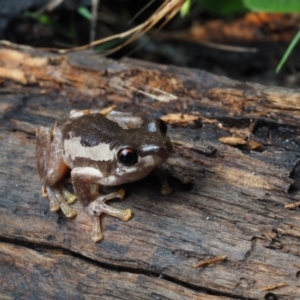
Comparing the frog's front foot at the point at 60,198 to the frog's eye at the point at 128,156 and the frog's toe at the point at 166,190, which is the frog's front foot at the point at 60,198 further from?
the frog's toe at the point at 166,190

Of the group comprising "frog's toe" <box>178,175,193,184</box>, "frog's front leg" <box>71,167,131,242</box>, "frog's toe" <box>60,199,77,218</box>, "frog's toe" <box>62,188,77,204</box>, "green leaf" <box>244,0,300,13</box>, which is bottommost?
"frog's toe" <box>60,199,77,218</box>

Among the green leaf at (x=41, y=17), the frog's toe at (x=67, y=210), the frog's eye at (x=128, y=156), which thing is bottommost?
the frog's toe at (x=67, y=210)

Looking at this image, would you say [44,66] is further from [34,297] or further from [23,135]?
[34,297]

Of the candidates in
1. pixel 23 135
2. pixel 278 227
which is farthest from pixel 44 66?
pixel 278 227

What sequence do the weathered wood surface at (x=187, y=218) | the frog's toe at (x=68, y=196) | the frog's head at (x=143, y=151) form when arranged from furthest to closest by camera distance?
the frog's toe at (x=68, y=196)
the frog's head at (x=143, y=151)
the weathered wood surface at (x=187, y=218)

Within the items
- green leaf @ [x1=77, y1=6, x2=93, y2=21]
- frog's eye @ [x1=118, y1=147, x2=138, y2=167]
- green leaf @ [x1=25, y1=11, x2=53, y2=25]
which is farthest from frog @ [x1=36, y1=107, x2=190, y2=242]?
green leaf @ [x1=25, y1=11, x2=53, y2=25]

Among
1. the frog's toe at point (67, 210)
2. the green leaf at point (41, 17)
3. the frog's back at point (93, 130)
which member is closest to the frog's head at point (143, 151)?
the frog's back at point (93, 130)

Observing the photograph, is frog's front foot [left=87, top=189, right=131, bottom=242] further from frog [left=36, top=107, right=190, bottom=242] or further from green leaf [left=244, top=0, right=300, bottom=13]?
green leaf [left=244, top=0, right=300, bottom=13]
